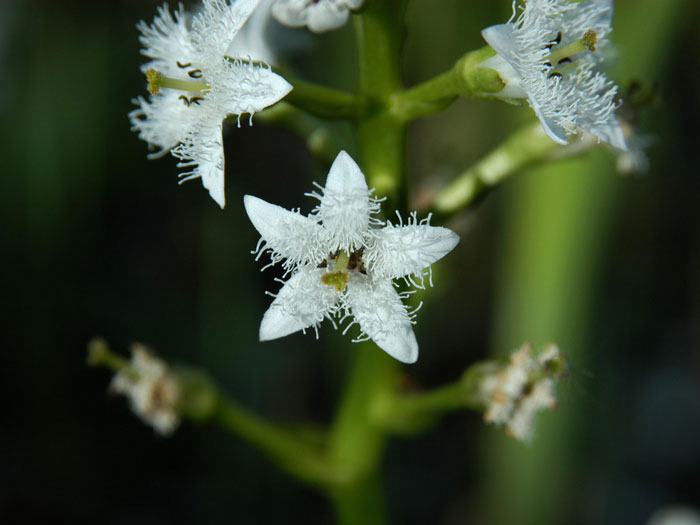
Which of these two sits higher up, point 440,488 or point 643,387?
point 643,387

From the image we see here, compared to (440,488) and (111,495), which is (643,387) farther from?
(111,495)

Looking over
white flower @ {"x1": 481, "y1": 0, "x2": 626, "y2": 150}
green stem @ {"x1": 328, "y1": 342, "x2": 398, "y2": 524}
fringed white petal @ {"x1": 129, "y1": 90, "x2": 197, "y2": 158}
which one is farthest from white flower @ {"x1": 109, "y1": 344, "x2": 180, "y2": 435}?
white flower @ {"x1": 481, "y1": 0, "x2": 626, "y2": 150}

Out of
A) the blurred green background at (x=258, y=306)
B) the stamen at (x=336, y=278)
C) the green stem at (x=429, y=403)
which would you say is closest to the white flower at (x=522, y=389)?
the green stem at (x=429, y=403)

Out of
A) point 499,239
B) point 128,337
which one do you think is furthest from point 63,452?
point 499,239

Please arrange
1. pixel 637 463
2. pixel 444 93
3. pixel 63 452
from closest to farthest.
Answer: pixel 444 93, pixel 63 452, pixel 637 463

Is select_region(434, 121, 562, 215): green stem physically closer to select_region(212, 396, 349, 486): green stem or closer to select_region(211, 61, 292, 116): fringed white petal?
select_region(211, 61, 292, 116): fringed white petal

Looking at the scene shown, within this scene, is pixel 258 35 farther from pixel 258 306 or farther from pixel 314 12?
pixel 258 306

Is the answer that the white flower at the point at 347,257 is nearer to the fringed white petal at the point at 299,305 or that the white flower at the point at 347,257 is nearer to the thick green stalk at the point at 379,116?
the fringed white petal at the point at 299,305
